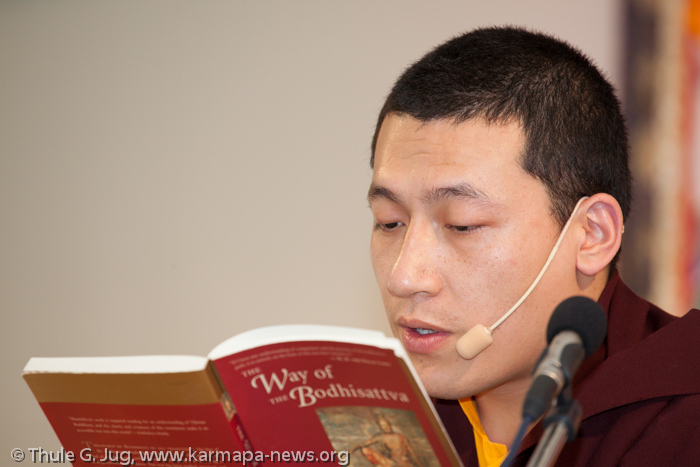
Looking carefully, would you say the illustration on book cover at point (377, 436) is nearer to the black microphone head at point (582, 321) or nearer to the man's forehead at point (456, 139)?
the black microphone head at point (582, 321)

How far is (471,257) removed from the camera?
1.07 meters

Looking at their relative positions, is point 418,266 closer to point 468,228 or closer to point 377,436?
point 468,228

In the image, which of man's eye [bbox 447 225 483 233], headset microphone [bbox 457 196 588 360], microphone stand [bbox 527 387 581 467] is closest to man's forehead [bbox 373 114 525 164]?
man's eye [bbox 447 225 483 233]

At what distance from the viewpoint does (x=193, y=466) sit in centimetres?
93

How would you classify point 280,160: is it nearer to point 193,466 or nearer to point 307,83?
point 307,83

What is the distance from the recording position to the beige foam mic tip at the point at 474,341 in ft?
3.44

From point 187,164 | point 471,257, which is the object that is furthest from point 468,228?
point 187,164

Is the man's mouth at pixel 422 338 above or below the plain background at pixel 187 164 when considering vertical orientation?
below

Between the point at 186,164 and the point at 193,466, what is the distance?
1514 mm

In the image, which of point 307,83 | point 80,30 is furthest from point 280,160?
point 80,30

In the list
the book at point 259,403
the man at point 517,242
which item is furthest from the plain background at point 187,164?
the book at point 259,403

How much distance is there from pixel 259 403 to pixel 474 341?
1.16ft

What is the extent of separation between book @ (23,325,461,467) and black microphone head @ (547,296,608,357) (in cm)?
18

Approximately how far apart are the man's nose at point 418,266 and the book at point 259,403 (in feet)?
0.81
